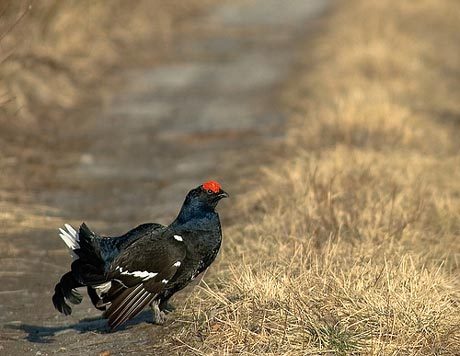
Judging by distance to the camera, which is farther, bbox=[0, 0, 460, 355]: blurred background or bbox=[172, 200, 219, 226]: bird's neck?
bbox=[172, 200, 219, 226]: bird's neck

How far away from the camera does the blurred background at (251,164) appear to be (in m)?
6.04

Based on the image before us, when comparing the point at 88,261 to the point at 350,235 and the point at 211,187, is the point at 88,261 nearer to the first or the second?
the point at 211,187

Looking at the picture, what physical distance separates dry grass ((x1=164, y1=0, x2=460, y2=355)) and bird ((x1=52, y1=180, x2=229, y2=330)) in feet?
0.74

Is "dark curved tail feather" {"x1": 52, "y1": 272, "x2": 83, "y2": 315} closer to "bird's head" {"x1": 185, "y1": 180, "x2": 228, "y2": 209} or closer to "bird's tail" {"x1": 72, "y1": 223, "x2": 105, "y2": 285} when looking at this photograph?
"bird's tail" {"x1": 72, "y1": 223, "x2": 105, "y2": 285}

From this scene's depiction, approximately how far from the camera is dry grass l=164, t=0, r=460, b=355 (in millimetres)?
5730

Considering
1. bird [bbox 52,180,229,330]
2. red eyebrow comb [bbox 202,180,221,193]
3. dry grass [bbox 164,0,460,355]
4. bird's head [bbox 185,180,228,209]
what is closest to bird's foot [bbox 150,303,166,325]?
bird [bbox 52,180,229,330]

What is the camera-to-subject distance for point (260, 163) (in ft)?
38.0

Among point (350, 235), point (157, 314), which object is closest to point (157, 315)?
point (157, 314)

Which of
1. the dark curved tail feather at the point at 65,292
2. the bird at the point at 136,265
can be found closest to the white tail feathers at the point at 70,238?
the bird at the point at 136,265

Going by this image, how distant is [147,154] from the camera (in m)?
12.7

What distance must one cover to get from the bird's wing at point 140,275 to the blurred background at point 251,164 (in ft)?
0.83

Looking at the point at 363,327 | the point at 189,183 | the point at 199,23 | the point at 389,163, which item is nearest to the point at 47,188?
the point at 189,183

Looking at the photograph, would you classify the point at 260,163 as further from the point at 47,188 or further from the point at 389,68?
the point at 389,68

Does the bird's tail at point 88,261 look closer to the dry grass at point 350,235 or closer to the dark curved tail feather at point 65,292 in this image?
the dark curved tail feather at point 65,292
